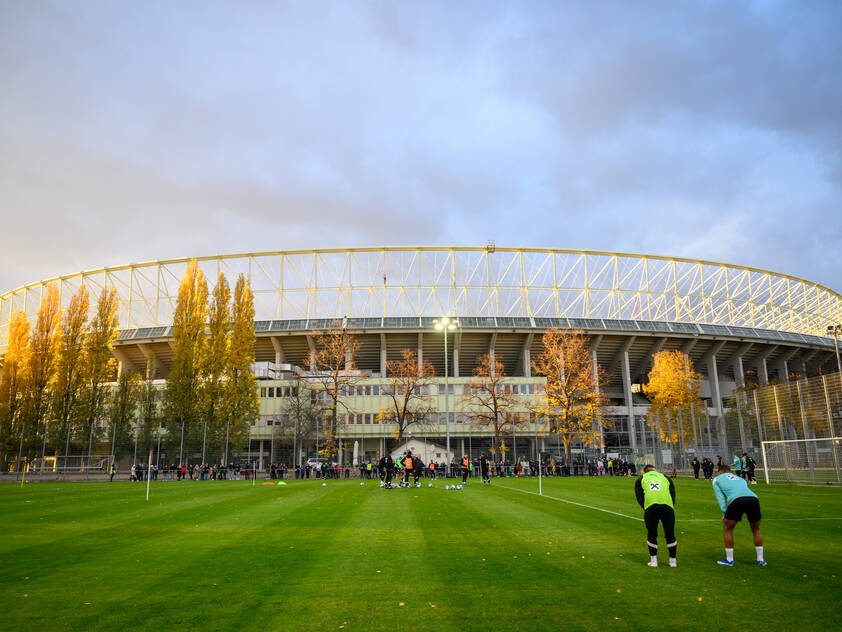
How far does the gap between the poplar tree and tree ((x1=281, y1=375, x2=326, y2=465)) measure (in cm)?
432

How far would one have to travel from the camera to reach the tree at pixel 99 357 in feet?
159

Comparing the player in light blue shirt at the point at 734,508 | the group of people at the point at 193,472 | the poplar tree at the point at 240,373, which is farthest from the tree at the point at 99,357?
the player in light blue shirt at the point at 734,508

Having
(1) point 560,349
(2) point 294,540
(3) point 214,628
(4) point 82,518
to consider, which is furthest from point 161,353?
(3) point 214,628

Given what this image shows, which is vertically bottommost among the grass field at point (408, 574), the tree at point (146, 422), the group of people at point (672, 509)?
the grass field at point (408, 574)

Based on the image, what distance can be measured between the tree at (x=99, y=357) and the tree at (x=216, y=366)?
8536 millimetres

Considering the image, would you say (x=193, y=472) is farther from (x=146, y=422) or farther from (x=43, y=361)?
(x=43, y=361)

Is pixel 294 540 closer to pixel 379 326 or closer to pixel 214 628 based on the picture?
pixel 214 628

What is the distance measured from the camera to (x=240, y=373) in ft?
170

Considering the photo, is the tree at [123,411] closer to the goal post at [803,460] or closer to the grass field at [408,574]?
the grass field at [408,574]

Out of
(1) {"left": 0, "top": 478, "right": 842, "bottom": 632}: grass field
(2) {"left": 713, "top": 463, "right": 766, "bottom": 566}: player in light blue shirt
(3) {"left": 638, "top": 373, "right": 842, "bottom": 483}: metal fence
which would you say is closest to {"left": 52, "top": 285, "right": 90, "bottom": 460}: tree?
(1) {"left": 0, "top": 478, "right": 842, "bottom": 632}: grass field

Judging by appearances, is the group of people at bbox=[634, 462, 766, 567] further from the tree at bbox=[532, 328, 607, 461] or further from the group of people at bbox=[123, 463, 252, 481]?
the tree at bbox=[532, 328, 607, 461]

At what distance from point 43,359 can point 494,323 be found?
145 ft

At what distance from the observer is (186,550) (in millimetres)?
10312

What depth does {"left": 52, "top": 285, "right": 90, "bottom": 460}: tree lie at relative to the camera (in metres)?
47.2
